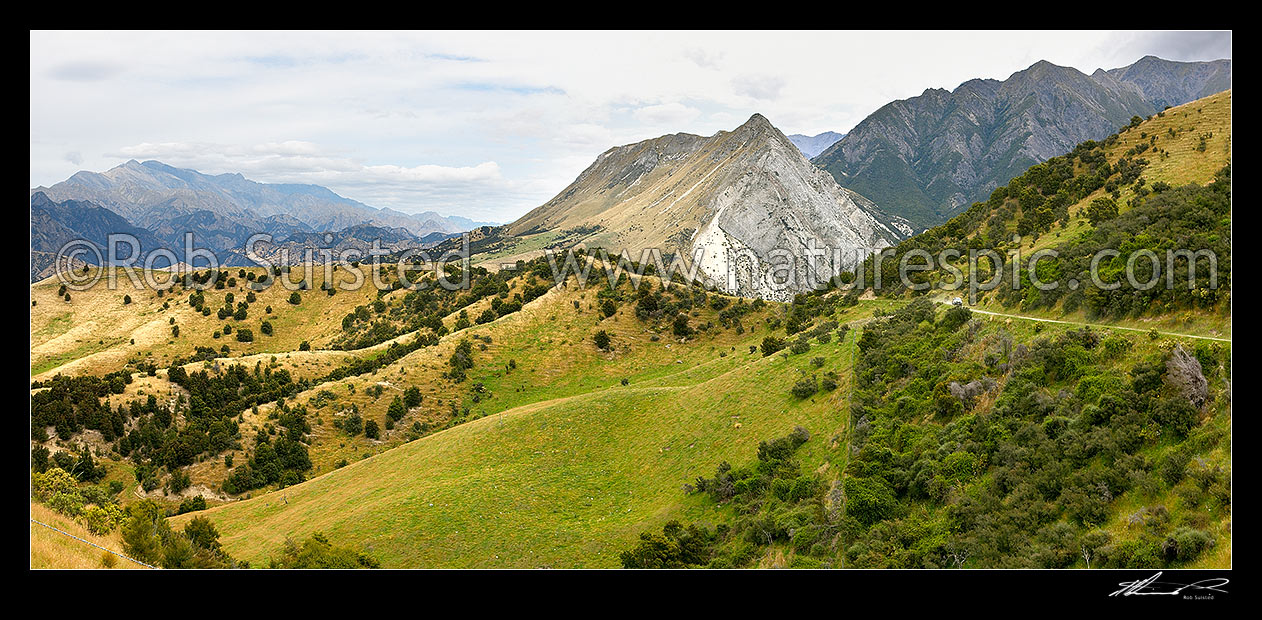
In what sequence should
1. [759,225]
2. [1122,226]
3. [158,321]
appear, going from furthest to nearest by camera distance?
[759,225], [158,321], [1122,226]

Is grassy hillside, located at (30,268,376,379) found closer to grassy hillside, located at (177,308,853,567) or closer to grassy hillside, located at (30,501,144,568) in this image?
grassy hillside, located at (177,308,853,567)

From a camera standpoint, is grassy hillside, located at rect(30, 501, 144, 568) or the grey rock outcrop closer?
grassy hillside, located at rect(30, 501, 144, 568)

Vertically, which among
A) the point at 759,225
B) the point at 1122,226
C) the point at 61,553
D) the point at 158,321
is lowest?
the point at 61,553

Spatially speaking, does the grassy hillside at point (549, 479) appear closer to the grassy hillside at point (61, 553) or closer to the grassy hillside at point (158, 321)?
the grassy hillside at point (61, 553)

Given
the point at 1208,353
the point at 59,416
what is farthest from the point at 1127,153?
the point at 59,416
